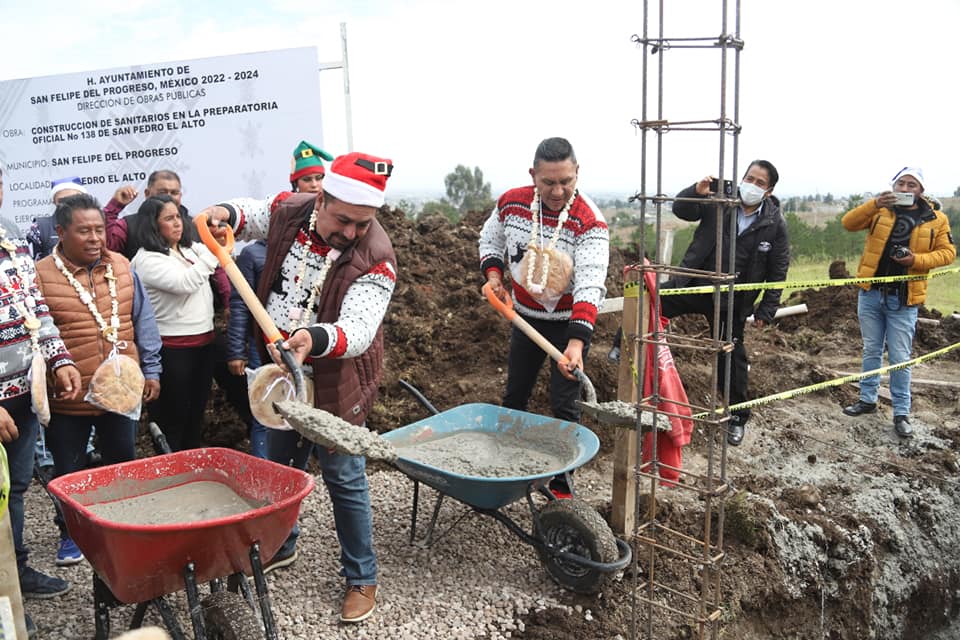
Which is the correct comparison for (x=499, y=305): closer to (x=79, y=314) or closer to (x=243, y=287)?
(x=243, y=287)

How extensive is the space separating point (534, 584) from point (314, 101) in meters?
3.68

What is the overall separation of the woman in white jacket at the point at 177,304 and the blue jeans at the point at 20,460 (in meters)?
0.91

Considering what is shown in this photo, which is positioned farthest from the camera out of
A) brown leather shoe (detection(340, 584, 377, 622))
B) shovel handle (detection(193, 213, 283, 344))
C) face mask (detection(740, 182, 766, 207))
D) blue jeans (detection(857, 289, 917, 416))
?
blue jeans (detection(857, 289, 917, 416))

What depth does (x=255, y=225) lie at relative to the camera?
11.3 feet

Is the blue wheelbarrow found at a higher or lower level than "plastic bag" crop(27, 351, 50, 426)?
lower

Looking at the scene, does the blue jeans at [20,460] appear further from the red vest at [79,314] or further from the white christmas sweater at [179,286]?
the white christmas sweater at [179,286]

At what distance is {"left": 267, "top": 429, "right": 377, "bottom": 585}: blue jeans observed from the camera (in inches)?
120

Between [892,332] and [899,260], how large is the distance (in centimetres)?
55

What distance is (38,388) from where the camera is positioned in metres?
3.02

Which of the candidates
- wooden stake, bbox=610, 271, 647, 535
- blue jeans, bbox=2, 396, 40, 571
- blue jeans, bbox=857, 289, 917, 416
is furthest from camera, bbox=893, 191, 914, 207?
blue jeans, bbox=2, 396, 40, 571

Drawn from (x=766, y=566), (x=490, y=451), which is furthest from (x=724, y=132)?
(x=766, y=566)

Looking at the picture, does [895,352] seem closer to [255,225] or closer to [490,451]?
[490,451]

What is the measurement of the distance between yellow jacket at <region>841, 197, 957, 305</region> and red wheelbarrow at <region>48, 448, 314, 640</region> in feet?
15.0

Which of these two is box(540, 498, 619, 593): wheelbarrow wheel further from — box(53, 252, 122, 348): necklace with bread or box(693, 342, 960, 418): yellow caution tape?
box(53, 252, 122, 348): necklace with bread
